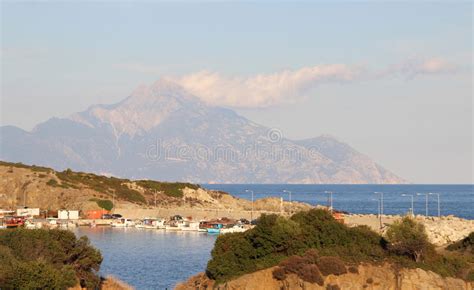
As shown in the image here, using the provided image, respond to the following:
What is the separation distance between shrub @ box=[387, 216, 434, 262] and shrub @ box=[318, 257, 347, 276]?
16.8ft

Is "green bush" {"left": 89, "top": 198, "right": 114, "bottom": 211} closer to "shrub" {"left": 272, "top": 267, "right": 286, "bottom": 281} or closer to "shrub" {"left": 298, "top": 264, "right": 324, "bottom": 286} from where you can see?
"shrub" {"left": 272, "top": 267, "right": 286, "bottom": 281}

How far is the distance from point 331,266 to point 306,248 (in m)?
4.05

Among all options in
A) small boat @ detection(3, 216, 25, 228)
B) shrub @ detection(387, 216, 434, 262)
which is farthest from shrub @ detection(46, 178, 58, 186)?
shrub @ detection(387, 216, 434, 262)

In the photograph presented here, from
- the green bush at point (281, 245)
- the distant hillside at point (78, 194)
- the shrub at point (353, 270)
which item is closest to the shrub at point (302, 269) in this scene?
the green bush at point (281, 245)

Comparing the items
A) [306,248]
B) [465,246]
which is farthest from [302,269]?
[465,246]

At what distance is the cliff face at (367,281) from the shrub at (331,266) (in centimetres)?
28

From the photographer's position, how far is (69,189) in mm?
174875

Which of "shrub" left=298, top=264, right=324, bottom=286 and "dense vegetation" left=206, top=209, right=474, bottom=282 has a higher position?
"dense vegetation" left=206, top=209, right=474, bottom=282

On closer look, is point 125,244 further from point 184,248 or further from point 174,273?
point 174,273

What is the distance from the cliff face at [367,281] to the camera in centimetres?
5412

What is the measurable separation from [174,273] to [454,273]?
3073 cm

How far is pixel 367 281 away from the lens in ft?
179

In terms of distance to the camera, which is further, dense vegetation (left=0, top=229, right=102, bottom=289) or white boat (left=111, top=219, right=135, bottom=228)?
white boat (left=111, top=219, right=135, bottom=228)

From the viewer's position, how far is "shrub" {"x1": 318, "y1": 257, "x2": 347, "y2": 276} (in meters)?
54.6
